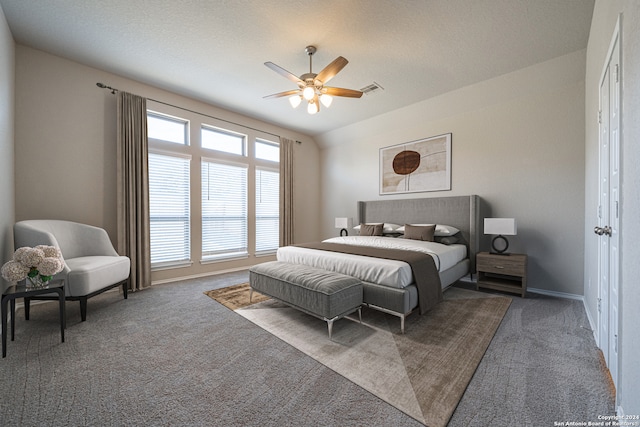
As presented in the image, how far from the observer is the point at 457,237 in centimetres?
418

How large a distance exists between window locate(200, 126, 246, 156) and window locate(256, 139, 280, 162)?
1.16 feet

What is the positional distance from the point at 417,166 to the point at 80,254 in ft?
18.0

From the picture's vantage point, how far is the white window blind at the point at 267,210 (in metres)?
5.50

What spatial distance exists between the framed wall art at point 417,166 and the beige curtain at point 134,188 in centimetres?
440

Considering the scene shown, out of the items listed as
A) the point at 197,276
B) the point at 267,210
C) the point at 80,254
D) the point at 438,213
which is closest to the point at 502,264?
the point at 438,213

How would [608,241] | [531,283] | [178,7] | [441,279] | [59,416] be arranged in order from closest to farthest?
[59,416], [608,241], [178,7], [441,279], [531,283]

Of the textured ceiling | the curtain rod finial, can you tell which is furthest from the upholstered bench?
the curtain rod finial

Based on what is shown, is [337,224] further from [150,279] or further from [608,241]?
[608,241]

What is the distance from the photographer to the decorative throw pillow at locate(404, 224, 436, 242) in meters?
4.03

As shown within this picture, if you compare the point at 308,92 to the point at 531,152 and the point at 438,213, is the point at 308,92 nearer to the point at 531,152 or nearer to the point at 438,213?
the point at 438,213

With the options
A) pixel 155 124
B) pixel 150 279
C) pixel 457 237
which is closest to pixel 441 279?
pixel 457 237

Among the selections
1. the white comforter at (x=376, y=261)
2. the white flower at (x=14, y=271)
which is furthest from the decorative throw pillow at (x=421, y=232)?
the white flower at (x=14, y=271)

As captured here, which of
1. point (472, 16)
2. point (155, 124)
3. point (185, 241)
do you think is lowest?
point (185, 241)

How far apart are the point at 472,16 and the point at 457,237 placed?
3.02m
